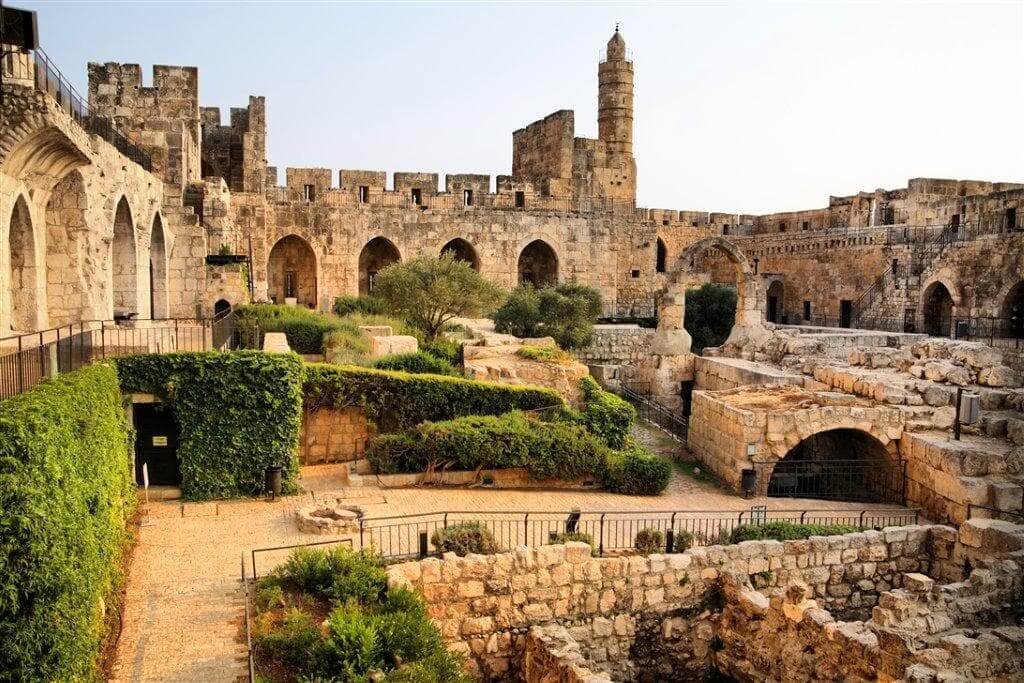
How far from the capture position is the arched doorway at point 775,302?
1393 inches

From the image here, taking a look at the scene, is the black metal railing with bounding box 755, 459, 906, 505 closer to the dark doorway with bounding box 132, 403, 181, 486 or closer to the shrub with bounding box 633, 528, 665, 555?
the shrub with bounding box 633, 528, 665, 555

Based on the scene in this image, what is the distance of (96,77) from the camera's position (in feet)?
72.6

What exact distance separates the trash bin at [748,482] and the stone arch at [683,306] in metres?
7.28

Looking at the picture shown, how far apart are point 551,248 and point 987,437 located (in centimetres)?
1949

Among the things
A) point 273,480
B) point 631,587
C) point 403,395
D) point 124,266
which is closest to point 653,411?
point 403,395

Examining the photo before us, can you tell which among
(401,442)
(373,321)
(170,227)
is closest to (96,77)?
(170,227)

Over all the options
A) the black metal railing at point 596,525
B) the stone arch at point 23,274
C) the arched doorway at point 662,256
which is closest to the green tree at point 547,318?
the black metal railing at point 596,525

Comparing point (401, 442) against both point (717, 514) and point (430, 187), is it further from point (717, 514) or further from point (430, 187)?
point (430, 187)

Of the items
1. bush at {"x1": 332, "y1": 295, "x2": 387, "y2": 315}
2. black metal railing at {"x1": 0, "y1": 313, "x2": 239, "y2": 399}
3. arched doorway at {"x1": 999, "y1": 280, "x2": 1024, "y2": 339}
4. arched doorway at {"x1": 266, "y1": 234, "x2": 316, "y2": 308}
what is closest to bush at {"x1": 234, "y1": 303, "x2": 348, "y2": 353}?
black metal railing at {"x1": 0, "y1": 313, "x2": 239, "y2": 399}

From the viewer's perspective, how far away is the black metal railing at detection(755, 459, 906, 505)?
1470 centimetres

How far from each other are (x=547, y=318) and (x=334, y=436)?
1081cm

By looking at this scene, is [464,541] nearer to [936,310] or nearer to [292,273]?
[292,273]

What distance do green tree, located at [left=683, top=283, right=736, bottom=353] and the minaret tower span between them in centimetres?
1096

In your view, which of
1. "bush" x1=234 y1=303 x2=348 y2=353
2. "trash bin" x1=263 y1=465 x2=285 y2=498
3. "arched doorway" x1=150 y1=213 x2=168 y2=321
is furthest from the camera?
"arched doorway" x1=150 y1=213 x2=168 y2=321
